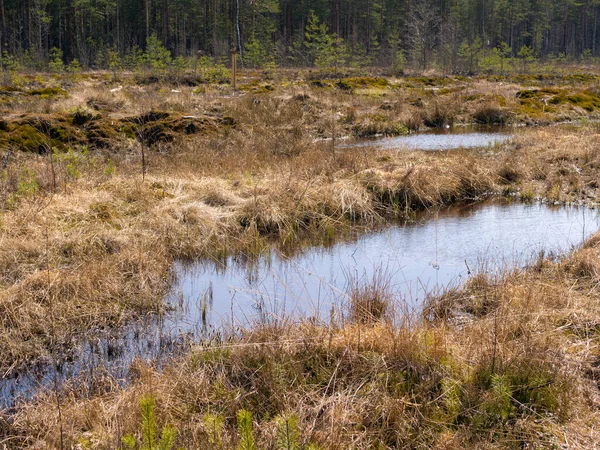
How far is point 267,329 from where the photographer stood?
5059 millimetres

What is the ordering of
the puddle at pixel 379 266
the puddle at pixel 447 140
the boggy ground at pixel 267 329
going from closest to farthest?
1. the boggy ground at pixel 267 329
2. the puddle at pixel 379 266
3. the puddle at pixel 447 140

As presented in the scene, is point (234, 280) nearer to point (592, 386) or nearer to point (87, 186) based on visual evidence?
point (87, 186)

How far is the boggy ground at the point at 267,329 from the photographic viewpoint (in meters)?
4.05

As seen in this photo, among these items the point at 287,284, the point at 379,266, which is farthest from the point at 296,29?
the point at 287,284

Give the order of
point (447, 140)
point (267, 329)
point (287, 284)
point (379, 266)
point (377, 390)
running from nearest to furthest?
point (377, 390) → point (267, 329) → point (287, 284) → point (379, 266) → point (447, 140)

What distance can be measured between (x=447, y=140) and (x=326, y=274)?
1164 centimetres

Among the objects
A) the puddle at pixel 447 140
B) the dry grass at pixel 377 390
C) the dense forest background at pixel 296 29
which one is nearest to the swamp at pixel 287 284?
the dry grass at pixel 377 390

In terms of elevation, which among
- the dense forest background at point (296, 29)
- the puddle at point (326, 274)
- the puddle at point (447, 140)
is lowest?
the puddle at point (326, 274)

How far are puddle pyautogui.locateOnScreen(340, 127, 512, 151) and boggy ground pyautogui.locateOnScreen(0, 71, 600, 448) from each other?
1389 millimetres

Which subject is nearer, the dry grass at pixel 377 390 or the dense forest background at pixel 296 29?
the dry grass at pixel 377 390

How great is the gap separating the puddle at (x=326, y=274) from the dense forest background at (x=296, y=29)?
28.7 m

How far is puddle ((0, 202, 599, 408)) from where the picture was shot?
5.54 metres

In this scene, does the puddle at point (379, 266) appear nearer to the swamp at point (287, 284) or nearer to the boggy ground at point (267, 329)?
the swamp at point (287, 284)

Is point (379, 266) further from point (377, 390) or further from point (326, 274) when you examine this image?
point (377, 390)
